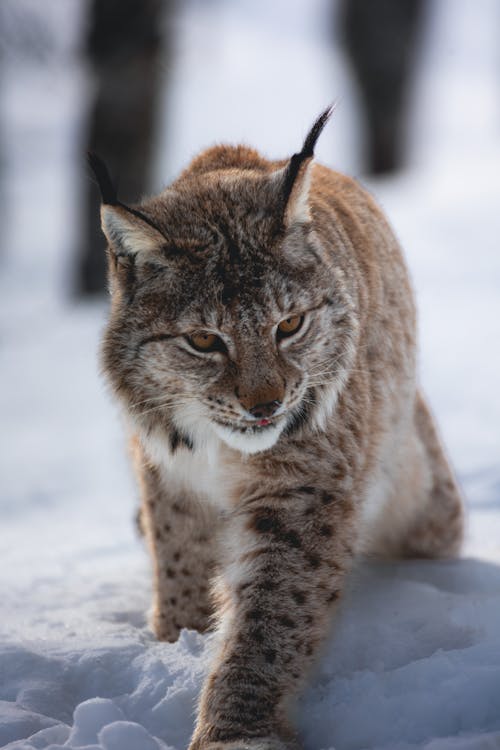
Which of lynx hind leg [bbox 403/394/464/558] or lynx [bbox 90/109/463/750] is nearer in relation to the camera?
lynx [bbox 90/109/463/750]

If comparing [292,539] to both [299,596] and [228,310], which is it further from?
[228,310]

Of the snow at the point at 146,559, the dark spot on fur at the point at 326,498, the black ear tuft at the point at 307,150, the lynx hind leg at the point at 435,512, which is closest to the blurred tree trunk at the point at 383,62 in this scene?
the snow at the point at 146,559

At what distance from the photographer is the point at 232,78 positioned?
2489cm

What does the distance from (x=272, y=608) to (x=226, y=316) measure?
0.80m

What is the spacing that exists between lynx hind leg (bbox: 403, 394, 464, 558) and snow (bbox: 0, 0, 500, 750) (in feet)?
0.37

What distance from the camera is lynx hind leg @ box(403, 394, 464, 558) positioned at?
3.80m

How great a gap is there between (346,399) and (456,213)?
6.82 meters

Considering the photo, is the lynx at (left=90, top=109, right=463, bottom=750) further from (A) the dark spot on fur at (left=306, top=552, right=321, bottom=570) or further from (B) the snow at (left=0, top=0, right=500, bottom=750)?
(B) the snow at (left=0, top=0, right=500, bottom=750)

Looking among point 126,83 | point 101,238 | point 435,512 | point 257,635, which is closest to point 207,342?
point 257,635

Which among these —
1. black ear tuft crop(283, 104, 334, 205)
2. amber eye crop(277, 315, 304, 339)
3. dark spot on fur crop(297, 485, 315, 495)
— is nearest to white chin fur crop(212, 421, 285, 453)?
dark spot on fur crop(297, 485, 315, 495)

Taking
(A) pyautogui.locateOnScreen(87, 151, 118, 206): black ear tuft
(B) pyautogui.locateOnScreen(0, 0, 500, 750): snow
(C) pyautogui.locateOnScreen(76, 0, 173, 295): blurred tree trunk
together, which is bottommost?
(B) pyautogui.locateOnScreen(0, 0, 500, 750): snow

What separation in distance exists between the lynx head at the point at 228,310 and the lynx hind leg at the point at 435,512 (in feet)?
3.21

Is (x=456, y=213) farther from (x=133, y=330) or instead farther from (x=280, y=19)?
(x=280, y=19)

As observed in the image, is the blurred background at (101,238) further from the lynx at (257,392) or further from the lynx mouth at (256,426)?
the lynx mouth at (256,426)
